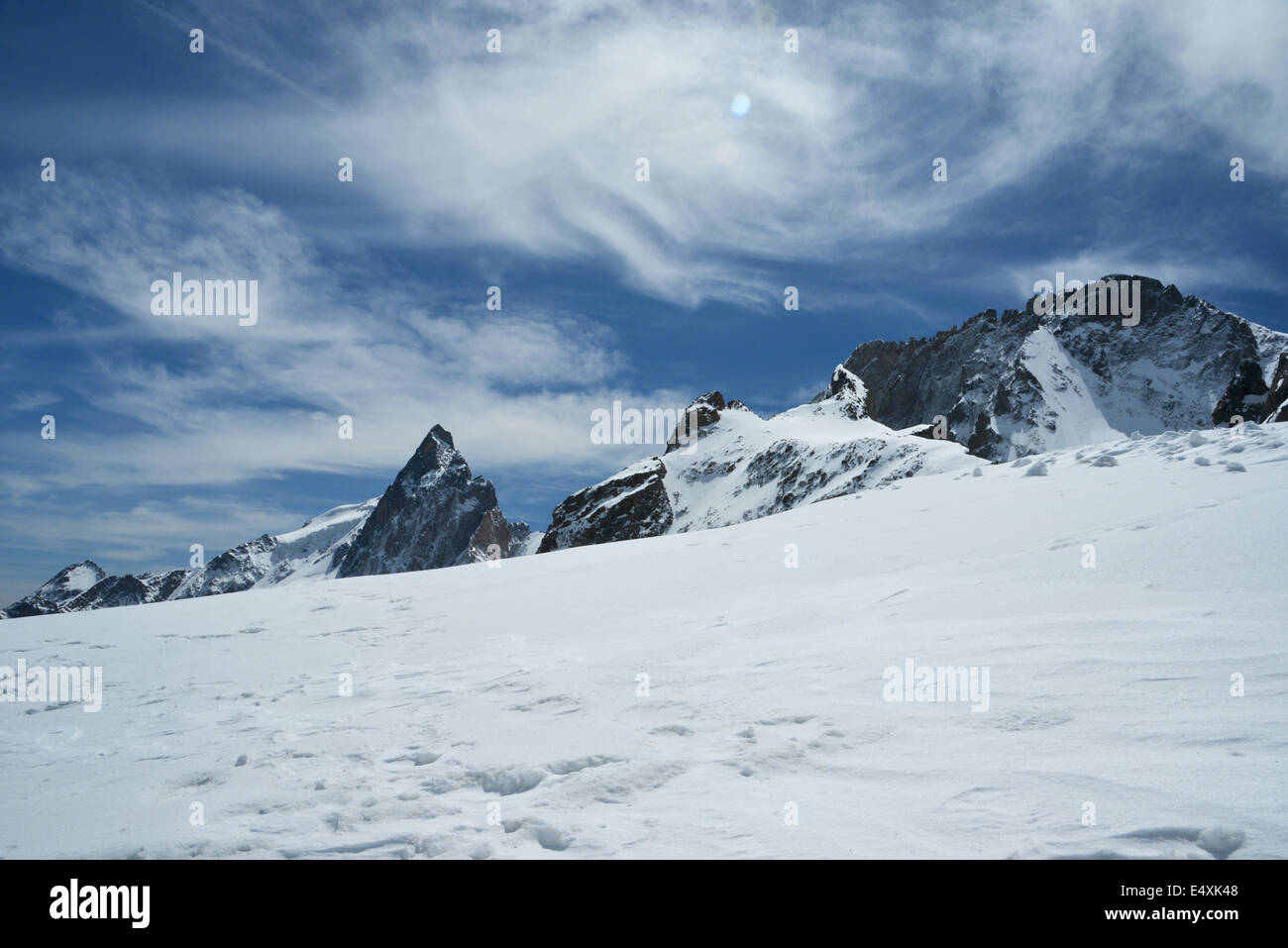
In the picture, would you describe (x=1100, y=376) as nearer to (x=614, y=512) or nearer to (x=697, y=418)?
(x=697, y=418)

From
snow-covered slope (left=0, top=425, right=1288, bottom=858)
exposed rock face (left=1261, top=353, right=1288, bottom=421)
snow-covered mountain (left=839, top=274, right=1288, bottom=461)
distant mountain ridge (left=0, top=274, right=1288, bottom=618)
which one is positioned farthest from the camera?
snow-covered mountain (left=839, top=274, right=1288, bottom=461)

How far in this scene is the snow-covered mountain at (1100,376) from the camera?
160125 mm

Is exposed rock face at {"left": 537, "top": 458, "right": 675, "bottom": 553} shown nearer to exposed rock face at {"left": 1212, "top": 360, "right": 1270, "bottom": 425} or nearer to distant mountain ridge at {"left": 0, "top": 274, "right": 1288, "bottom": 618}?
distant mountain ridge at {"left": 0, "top": 274, "right": 1288, "bottom": 618}

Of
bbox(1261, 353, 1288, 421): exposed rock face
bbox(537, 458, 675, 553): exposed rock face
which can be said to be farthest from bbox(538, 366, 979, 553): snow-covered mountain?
bbox(1261, 353, 1288, 421): exposed rock face

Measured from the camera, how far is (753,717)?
5066 mm

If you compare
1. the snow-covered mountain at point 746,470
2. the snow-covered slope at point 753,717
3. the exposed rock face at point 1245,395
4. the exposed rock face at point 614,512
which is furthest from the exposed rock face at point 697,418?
the snow-covered slope at point 753,717

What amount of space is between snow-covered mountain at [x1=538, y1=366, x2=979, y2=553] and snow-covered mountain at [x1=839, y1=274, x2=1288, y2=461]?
36.6m

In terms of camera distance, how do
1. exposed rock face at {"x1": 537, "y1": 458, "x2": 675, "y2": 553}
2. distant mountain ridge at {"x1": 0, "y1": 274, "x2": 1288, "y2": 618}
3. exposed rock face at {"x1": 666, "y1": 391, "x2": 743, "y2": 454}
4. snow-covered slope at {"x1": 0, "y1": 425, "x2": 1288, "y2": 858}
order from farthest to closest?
exposed rock face at {"x1": 666, "y1": 391, "x2": 743, "y2": 454} < exposed rock face at {"x1": 537, "y1": 458, "x2": 675, "y2": 553} < distant mountain ridge at {"x1": 0, "y1": 274, "x2": 1288, "y2": 618} < snow-covered slope at {"x1": 0, "y1": 425, "x2": 1288, "y2": 858}

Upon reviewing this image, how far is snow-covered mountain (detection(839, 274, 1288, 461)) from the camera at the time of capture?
160 m

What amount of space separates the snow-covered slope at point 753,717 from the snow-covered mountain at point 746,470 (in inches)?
2113

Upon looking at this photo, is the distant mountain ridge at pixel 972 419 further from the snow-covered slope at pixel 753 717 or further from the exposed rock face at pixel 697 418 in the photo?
the snow-covered slope at pixel 753 717

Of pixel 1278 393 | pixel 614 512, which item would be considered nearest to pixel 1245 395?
pixel 1278 393
